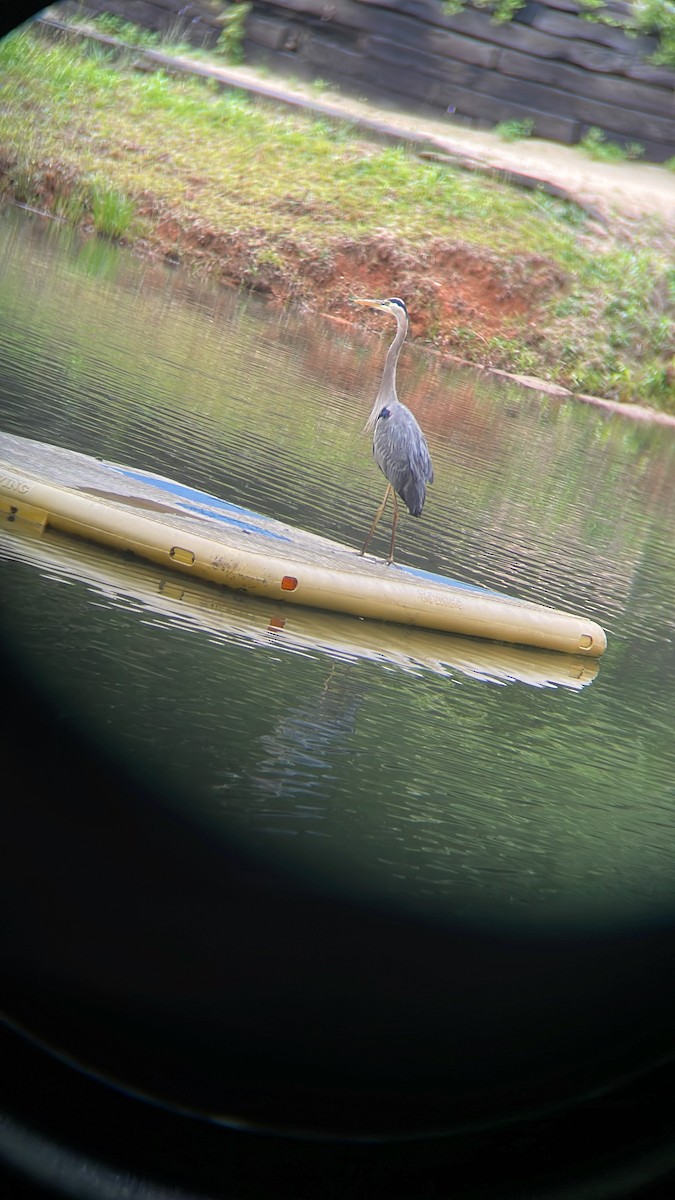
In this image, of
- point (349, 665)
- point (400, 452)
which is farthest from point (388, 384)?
point (349, 665)

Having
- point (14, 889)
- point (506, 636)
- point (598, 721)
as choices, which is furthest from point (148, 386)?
point (14, 889)

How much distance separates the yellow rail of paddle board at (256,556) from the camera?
1939mm

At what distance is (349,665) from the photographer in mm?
1961

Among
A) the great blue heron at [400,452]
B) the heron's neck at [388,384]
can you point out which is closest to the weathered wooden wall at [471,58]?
the heron's neck at [388,384]

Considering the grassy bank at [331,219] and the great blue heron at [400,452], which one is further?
the grassy bank at [331,219]

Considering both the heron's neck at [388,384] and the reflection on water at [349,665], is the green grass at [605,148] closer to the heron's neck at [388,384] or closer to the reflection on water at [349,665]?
the reflection on water at [349,665]

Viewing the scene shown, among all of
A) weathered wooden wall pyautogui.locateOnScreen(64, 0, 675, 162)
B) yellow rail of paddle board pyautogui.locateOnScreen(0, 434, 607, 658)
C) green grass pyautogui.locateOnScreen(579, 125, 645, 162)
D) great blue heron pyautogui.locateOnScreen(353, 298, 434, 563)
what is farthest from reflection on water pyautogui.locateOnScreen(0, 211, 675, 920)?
green grass pyautogui.locateOnScreen(579, 125, 645, 162)

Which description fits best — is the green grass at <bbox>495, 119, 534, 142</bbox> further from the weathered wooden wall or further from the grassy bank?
the grassy bank

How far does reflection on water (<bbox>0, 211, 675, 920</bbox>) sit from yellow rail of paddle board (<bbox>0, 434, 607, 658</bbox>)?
0.04 m

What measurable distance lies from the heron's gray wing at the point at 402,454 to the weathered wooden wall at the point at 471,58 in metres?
6.61

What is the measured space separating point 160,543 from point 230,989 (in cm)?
148

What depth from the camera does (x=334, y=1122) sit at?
0.46m

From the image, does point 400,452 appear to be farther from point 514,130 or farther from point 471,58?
point 514,130

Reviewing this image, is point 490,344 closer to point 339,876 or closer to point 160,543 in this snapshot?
point 160,543
